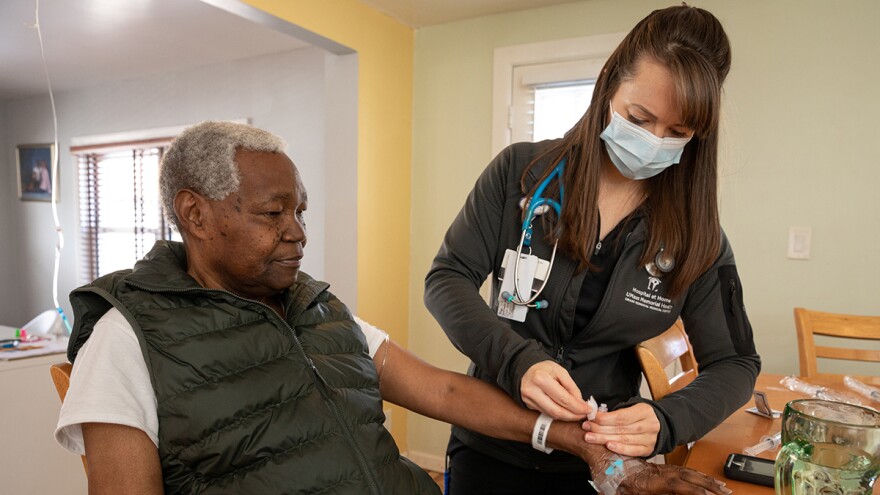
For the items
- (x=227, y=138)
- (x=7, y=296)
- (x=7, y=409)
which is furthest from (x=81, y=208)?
(x=227, y=138)

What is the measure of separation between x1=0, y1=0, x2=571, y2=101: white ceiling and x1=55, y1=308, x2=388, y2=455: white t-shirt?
2.38 m

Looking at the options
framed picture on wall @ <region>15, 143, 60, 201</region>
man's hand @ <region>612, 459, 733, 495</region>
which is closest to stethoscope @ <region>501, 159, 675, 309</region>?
man's hand @ <region>612, 459, 733, 495</region>

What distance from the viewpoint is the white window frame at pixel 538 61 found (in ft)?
9.27

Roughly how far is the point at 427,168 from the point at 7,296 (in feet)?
17.9

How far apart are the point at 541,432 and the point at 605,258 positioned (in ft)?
1.26

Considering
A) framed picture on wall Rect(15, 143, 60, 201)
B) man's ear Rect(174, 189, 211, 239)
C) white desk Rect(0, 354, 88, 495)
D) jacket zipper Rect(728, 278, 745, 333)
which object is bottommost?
white desk Rect(0, 354, 88, 495)

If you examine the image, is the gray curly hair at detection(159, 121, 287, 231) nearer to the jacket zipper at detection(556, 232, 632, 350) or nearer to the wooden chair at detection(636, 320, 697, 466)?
the jacket zipper at detection(556, 232, 632, 350)

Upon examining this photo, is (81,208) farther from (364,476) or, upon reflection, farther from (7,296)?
(364,476)

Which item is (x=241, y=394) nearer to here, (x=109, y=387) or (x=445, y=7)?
(x=109, y=387)

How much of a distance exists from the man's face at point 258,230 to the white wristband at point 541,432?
56cm

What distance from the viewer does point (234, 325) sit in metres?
1.03

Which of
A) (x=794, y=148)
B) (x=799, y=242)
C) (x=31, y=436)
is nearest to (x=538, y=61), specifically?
(x=794, y=148)

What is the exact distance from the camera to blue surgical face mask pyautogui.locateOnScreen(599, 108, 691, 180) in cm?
115

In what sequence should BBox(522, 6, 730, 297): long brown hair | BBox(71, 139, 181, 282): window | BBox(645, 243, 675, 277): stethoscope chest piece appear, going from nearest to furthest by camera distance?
1. BBox(522, 6, 730, 297): long brown hair
2. BBox(645, 243, 675, 277): stethoscope chest piece
3. BBox(71, 139, 181, 282): window
